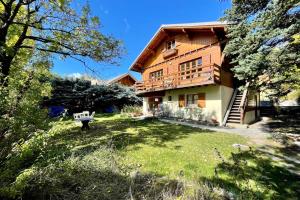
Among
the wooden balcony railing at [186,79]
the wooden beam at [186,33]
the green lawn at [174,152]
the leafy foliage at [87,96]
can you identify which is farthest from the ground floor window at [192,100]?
the leafy foliage at [87,96]

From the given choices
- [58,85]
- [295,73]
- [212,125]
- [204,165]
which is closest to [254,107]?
[212,125]

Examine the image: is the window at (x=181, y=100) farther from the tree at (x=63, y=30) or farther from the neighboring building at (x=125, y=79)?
A: the neighboring building at (x=125, y=79)

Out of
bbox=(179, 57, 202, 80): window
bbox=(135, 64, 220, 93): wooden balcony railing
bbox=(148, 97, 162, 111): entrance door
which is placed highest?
bbox=(179, 57, 202, 80): window

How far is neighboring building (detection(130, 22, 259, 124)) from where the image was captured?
14031 mm

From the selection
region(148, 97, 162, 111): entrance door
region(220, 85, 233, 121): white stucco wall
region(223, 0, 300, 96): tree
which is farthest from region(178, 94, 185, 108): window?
region(223, 0, 300, 96): tree

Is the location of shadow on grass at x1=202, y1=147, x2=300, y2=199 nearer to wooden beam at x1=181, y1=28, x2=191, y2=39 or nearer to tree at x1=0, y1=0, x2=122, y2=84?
tree at x1=0, y1=0, x2=122, y2=84

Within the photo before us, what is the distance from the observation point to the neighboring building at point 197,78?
1403 centimetres

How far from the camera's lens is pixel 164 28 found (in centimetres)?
1803

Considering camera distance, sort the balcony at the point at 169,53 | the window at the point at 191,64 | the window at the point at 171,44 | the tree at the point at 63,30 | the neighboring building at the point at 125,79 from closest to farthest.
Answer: the tree at the point at 63,30
the window at the point at 191,64
the balcony at the point at 169,53
the window at the point at 171,44
the neighboring building at the point at 125,79

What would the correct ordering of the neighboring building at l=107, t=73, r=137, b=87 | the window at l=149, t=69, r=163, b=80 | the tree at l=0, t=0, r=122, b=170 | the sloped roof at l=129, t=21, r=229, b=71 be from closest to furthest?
the tree at l=0, t=0, r=122, b=170
the sloped roof at l=129, t=21, r=229, b=71
the window at l=149, t=69, r=163, b=80
the neighboring building at l=107, t=73, r=137, b=87

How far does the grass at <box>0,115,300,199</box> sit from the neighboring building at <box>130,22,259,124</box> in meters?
6.40

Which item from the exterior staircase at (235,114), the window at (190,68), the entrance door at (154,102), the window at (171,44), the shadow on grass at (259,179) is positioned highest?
the window at (171,44)

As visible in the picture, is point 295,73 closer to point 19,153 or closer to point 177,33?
point 177,33

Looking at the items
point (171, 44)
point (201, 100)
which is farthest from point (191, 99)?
point (171, 44)
